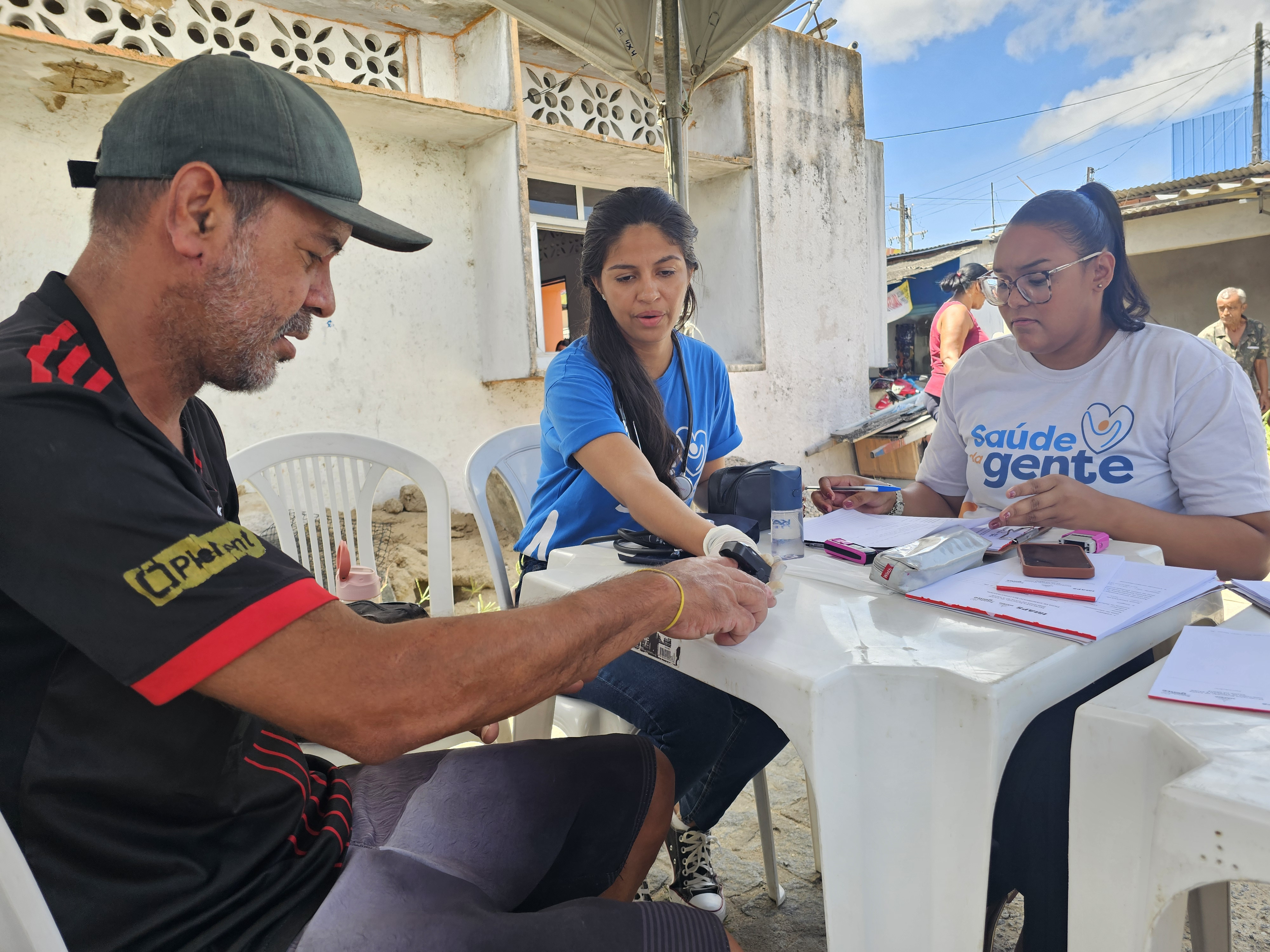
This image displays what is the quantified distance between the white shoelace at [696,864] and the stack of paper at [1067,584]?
3.20 feet

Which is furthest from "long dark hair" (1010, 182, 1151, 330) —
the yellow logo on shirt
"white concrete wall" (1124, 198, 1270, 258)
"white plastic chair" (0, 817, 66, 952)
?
"white concrete wall" (1124, 198, 1270, 258)

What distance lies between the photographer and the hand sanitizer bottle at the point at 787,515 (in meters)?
1.73

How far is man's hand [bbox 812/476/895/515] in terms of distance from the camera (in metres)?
2.06

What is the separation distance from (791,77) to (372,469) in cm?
629

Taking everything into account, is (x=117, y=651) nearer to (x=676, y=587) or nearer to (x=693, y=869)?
(x=676, y=587)

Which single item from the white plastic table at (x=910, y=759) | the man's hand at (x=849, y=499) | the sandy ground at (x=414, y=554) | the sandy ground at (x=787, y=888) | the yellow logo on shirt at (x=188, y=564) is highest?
the yellow logo on shirt at (x=188, y=564)

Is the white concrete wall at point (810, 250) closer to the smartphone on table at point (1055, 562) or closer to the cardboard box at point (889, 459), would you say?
the cardboard box at point (889, 459)

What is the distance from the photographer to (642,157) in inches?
236

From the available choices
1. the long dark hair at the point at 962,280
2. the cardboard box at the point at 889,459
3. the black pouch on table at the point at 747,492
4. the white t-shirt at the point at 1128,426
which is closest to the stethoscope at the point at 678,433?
the black pouch on table at the point at 747,492

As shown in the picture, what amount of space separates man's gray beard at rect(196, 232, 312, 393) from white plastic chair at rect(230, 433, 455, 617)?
3.85 feet

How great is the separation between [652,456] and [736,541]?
2.35 feet

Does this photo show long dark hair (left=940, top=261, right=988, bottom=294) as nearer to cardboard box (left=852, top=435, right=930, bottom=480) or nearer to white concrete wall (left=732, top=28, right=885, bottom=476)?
white concrete wall (left=732, top=28, right=885, bottom=476)

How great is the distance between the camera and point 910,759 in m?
1.00

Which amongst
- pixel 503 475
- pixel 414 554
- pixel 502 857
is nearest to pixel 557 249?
pixel 414 554
